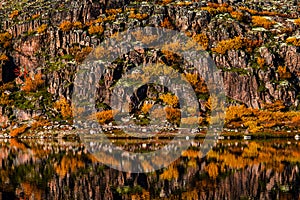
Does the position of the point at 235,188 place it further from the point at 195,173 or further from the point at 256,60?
the point at 256,60

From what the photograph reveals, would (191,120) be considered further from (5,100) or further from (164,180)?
(164,180)

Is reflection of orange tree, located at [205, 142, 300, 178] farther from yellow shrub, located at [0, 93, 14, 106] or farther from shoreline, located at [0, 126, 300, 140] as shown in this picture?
yellow shrub, located at [0, 93, 14, 106]

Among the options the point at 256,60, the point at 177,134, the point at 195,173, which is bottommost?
the point at 177,134

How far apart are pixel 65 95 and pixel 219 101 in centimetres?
7146

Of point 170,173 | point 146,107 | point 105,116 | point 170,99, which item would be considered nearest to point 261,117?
point 170,99

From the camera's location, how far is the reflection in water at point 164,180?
4747 cm

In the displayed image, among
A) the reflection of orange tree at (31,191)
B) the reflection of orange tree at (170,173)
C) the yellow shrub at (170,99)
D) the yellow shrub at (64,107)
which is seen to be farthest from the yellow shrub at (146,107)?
the reflection of orange tree at (31,191)

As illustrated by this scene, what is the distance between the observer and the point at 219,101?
183625 millimetres

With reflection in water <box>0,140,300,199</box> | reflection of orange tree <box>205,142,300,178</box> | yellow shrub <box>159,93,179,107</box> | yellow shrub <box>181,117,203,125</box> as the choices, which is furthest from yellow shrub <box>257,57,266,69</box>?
reflection in water <box>0,140,300,199</box>

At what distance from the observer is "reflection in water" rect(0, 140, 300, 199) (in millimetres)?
47469

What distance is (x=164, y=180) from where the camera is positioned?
56688mm

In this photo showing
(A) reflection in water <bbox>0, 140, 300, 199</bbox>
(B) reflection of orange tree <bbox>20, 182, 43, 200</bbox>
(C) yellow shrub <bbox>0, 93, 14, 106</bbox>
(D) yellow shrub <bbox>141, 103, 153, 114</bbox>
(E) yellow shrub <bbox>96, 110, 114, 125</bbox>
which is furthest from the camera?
(C) yellow shrub <bbox>0, 93, 14, 106</bbox>

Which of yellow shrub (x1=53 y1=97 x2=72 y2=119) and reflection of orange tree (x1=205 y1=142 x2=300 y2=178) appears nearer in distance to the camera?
reflection of orange tree (x1=205 y1=142 x2=300 y2=178)

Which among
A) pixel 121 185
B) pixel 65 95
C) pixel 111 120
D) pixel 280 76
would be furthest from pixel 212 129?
pixel 121 185
